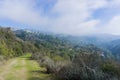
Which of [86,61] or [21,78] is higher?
[86,61]

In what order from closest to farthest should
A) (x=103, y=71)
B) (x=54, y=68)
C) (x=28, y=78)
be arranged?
(x=103, y=71) < (x=28, y=78) < (x=54, y=68)

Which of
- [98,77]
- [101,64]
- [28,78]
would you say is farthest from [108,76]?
[28,78]

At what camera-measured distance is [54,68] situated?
920 inches

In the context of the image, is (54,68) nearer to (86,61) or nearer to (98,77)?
(86,61)

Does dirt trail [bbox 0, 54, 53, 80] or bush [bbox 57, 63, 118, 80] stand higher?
bush [bbox 57, 63, 118, 80]

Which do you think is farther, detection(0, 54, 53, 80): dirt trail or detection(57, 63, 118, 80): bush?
detection(0, 54, 53, 80): dirt trail

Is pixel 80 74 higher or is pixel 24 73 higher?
pixel 80 74

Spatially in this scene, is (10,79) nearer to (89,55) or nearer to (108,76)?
(89,55)

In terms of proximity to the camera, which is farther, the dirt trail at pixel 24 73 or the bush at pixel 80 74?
the dirt trail at pixel 24 73

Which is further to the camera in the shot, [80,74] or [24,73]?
[24,73]

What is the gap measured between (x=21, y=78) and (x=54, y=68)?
14.3 ft

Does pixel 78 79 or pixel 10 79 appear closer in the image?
pixel 78 79

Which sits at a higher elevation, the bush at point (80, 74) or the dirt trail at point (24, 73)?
the bush at point (80, 74)

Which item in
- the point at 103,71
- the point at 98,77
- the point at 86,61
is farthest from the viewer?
the point at 86,61
